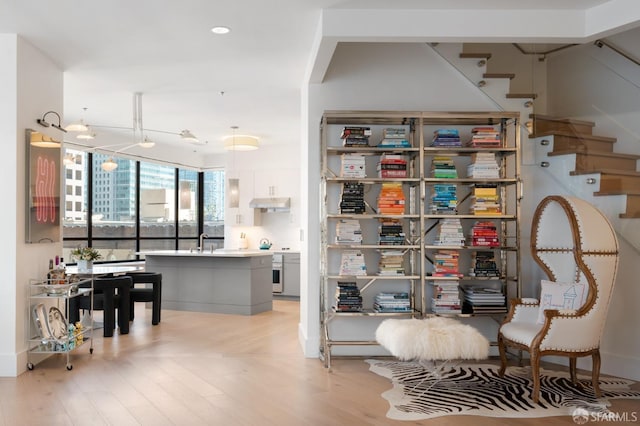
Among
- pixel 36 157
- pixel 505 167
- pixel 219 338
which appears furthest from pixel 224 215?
pixel 505 167

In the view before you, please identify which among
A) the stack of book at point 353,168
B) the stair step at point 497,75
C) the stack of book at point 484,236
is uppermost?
the stair step at point 497,75

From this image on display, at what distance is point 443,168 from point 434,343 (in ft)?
5.81

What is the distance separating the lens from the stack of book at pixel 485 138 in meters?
5.00

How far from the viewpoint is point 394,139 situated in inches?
197

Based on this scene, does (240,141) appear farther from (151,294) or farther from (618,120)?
(618,120)

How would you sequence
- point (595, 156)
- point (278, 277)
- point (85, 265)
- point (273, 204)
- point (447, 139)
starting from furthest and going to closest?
point (273, 204), point (278, 277), point (85, 265), point (447, 139), point (595, 156)

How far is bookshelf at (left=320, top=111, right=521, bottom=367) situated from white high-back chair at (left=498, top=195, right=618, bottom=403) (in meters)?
0.45

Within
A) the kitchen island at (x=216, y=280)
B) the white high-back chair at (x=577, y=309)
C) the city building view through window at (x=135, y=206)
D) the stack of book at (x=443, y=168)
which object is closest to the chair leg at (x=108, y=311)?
the kitchen island at (x=216, y=280)

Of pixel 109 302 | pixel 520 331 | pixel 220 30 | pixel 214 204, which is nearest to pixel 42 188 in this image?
pixel 109 302

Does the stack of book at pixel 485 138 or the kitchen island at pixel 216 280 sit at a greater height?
the stack of book at pixel 485 138

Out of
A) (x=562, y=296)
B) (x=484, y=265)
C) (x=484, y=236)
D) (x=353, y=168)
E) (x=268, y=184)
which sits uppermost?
(x=268, y=184)

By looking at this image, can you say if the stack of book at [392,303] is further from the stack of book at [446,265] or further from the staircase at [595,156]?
the staircase at [595,156]

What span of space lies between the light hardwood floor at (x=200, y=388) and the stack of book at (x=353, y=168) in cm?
172

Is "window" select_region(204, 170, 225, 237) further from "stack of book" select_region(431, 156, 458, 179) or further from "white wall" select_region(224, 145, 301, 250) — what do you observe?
"stack of book" select_region(431, 156, 458, 179)
